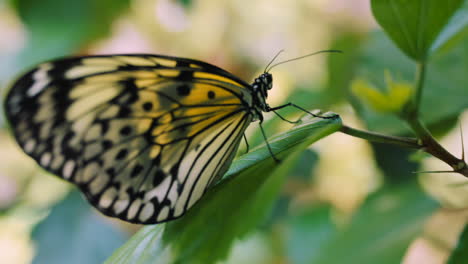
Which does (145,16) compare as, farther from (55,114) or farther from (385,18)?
(385,18)

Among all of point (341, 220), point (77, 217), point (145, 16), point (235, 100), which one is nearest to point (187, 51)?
point (145, 16)

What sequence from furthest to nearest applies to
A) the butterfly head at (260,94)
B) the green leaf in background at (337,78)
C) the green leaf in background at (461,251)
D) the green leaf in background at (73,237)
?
the green leaf in background at (73,237)
the green leaf in background at (337,78)
the butterfly head at (260,94)
the green leaf in background at (461,251)

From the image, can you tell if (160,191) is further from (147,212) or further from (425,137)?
(425,137)

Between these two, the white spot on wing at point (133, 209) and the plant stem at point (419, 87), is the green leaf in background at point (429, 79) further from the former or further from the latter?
the white spot on wing at point (133, 209)

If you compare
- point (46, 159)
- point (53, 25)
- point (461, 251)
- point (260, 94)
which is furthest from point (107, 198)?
point (53, 25)

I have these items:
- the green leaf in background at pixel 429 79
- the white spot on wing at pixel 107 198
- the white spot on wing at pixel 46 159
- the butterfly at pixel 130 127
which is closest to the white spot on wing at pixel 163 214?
the butterfly at pixel 130 127
